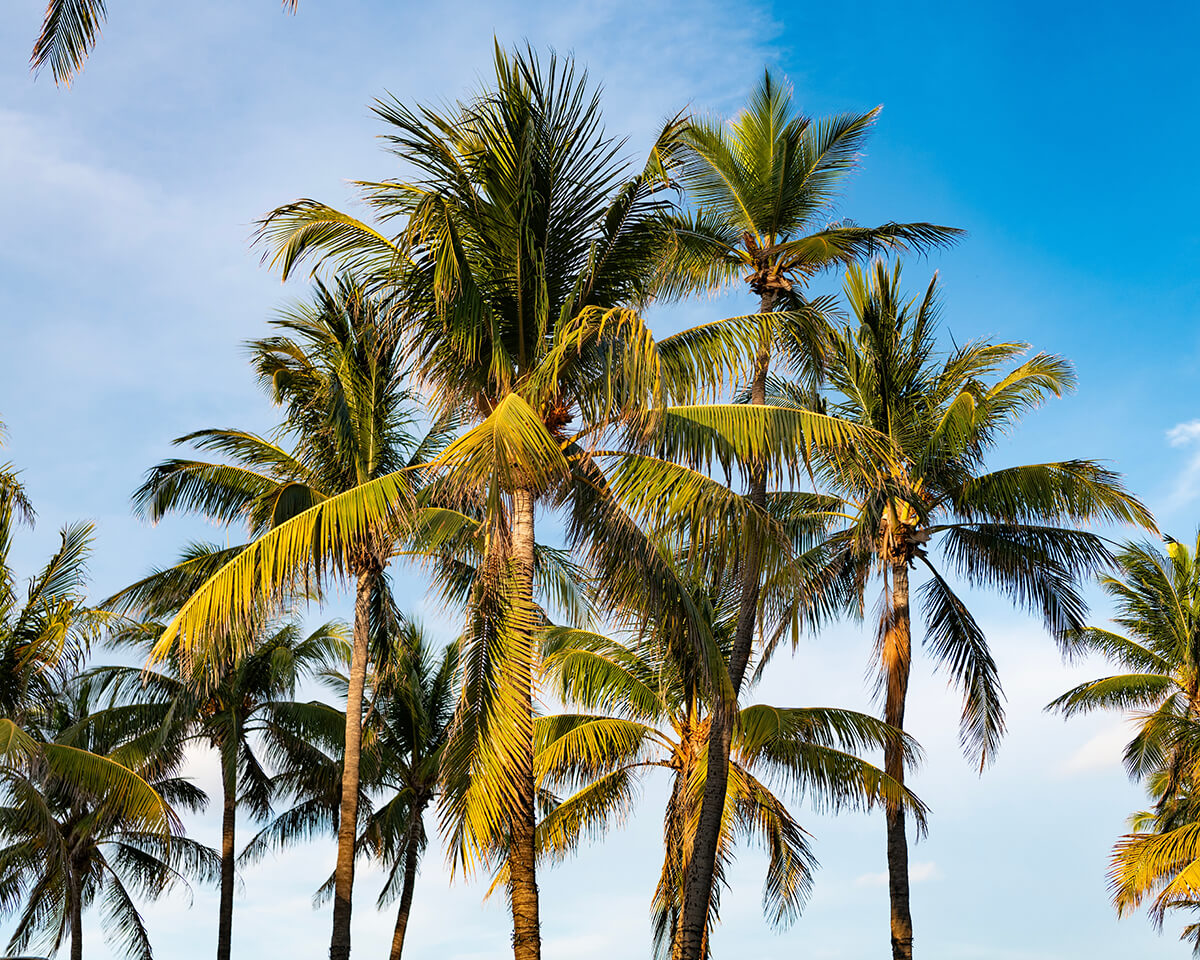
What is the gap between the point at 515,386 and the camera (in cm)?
1162

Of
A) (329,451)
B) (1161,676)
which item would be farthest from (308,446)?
(1161,676)

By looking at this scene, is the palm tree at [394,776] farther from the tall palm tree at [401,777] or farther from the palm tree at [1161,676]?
the palm tree at [1161,676]

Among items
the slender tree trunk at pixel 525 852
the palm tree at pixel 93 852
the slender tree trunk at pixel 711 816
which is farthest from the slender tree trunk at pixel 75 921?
the slender tree trunk at pixel 525 852

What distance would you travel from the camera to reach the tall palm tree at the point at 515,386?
10102mm

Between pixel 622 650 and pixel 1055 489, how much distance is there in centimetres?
677

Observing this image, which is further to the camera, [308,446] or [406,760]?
[406,760]

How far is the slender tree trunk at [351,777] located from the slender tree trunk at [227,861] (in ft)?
18.0

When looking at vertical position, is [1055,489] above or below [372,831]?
above

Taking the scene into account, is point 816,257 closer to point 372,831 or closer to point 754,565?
point 754,565

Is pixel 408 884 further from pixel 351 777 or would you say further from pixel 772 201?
pixel 772 201

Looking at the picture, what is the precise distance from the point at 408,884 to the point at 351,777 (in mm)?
8029

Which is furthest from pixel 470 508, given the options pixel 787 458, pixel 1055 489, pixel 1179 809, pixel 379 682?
pixel 1179 809

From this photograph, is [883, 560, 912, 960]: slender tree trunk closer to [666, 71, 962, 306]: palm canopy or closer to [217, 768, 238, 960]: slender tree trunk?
[666, 71, 962, 306]: palm canopy

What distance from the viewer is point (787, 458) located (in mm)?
11008
